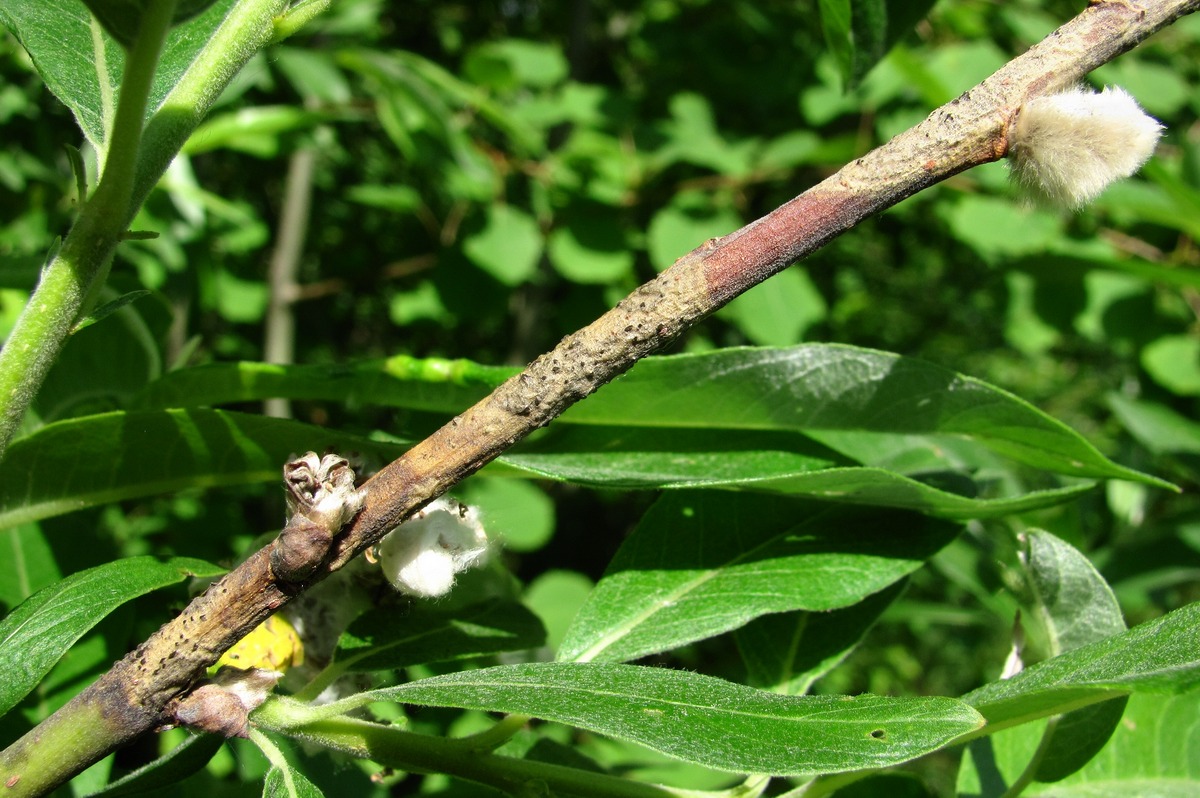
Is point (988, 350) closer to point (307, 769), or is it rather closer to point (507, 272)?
point (507, 272)

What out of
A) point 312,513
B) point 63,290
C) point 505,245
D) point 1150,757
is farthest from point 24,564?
point 505,245

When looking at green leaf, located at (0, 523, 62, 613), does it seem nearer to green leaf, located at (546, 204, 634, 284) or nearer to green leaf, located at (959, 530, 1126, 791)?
green leaf, located at (959, 530, 1126, 791)

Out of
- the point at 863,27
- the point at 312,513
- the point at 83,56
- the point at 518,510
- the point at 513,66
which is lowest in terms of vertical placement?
the point at 312,513

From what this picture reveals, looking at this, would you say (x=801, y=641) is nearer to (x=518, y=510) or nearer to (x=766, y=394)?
(x=766, y=394)

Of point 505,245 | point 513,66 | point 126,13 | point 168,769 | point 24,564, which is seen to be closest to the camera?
point 126,13

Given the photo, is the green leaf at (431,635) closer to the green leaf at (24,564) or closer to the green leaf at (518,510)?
the green leaf at (24,564)

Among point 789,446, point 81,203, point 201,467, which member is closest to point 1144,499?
point 789,446

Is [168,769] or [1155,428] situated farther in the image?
[1155,428]

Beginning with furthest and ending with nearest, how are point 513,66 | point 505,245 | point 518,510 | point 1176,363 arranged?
point 513,66
point 518,510
point 505,245
point 1176,363
